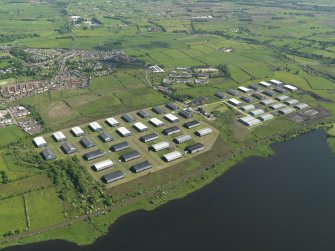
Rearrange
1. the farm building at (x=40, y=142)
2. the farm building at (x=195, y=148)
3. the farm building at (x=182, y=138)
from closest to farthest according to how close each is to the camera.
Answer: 1. the farm building at (x=40, y=142)
2. the farm building at (x=195, y=148)
3. the farm building at (x=182, y=138)

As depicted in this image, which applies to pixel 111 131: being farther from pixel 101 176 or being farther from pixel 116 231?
pixel 116 231

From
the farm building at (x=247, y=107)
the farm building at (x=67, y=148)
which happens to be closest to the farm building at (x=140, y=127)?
the farm building at (x=67, y=148)

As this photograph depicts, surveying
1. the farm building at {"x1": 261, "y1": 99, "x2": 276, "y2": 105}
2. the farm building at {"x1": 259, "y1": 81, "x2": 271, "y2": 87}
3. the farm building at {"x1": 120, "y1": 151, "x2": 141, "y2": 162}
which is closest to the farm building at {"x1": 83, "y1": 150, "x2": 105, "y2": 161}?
the farm building at {"x1": 120, "y1": 151, "x2": 141, "y2": 162}

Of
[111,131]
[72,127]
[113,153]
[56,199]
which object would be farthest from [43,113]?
[56,199]

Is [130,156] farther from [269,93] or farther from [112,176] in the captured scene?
[269,93]

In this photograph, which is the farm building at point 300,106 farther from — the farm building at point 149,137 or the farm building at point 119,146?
the farm building at point 119,146

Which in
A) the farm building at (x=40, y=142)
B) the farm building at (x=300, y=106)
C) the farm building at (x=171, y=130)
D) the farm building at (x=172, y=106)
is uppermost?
the farm building at (x=300, y=106)

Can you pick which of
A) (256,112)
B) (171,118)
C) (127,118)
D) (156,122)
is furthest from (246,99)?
(127,118)
